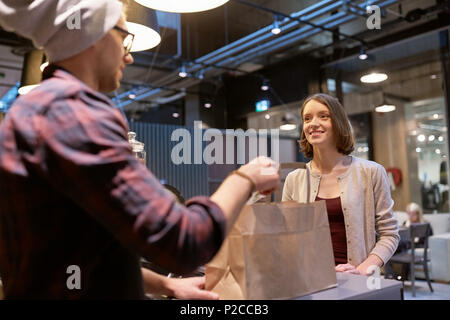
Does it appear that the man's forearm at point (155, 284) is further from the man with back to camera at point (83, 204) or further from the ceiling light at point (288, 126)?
the ceiling light at point (288, 126)

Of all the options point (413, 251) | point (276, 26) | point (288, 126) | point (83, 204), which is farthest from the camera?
point (288, 126)

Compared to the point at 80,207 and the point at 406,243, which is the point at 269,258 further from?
the point at 406,243

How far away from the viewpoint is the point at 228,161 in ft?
21.8

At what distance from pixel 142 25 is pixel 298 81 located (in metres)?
6.69

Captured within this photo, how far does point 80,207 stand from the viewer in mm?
703

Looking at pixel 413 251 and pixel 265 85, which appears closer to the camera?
pixel 413 251

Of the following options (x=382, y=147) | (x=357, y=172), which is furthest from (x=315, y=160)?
(x=382, y=147)

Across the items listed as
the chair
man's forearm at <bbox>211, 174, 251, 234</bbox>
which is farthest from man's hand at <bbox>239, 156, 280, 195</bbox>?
the chair

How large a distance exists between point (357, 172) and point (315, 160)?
0.76 ft

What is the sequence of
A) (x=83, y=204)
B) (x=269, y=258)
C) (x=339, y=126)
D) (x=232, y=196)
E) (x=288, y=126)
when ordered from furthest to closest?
(x=288, y=126) < (x=339, y=126) < (x=269, y=258) < (x=232, y=196) < (x=83, y=204)

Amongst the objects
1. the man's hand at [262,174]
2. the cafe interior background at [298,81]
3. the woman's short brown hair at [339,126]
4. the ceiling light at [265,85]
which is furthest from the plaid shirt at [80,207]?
the ceiling light at [265,85]

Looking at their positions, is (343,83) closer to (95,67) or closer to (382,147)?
(382,147)

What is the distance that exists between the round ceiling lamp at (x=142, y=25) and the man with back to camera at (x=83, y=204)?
1.06m

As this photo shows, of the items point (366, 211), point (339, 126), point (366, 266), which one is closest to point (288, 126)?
point (339, 126)
